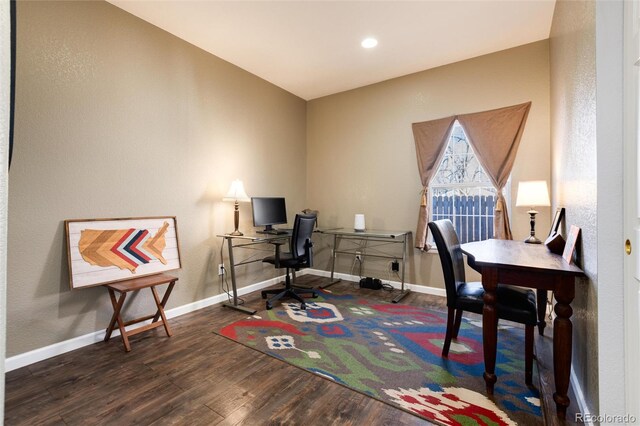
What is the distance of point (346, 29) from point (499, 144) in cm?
200

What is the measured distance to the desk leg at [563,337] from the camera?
148 cm

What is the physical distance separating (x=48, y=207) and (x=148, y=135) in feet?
3.24

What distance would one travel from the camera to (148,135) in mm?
2748

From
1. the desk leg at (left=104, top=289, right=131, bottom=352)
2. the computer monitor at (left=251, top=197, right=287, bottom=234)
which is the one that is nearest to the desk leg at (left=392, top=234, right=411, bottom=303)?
the computer monitor at (left=251, top=197, right=287, bottom=234)

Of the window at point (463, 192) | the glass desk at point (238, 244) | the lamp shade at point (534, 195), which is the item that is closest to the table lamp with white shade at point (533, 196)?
the lamp shade at point (534, 195)

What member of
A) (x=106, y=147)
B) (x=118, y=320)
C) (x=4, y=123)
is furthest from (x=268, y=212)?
(x=4, y=123)

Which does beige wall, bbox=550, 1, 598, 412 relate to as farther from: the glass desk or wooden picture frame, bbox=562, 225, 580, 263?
the glass desk

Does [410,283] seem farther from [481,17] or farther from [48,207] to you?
[48,207]

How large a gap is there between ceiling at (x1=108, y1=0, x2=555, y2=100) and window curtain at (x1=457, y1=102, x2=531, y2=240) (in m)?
0.71

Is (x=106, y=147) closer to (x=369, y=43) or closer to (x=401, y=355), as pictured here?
(x=369, y=43)

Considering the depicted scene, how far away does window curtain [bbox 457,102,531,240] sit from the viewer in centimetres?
308

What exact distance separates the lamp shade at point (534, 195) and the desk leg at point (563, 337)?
1314mm

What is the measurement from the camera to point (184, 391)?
1.76 metres

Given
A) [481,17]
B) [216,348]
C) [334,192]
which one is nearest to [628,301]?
[216,348]
